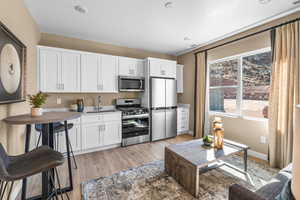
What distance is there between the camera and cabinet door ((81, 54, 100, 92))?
3217 mm

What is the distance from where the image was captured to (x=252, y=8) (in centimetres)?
225

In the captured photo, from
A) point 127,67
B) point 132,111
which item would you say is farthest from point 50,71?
point 132,111

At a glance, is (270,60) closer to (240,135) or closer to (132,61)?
(240,135)

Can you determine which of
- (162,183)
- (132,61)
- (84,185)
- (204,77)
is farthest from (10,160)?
(204,77)

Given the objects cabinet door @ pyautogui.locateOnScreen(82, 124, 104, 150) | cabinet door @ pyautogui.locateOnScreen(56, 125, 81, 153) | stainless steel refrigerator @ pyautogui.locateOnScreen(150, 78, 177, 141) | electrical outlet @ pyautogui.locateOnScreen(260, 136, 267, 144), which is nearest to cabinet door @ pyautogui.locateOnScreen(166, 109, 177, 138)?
stainless steel refrigerator @ pyautogui.locateOnScreen(150, 78, 177, 141)

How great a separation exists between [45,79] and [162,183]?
9.88 ft

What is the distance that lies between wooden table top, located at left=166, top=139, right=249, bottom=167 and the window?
4.37 ft

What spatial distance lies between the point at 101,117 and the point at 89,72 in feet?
3.67

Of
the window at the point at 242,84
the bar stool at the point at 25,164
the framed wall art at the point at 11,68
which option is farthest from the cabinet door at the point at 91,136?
the window at the point at 242,84

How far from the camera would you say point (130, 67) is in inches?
149

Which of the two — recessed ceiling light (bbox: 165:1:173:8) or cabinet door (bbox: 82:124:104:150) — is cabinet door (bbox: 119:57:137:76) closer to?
cabinet door (bbox: 82:124:104:150)

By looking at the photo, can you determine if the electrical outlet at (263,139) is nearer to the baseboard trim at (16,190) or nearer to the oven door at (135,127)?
the oven door at (135,127)

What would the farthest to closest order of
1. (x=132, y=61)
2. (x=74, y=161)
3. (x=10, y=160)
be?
(x=132, y=61) → (x=74, y=161) → (x=10, y=160)

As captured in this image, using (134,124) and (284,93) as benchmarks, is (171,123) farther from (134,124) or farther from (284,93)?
(284,93)
